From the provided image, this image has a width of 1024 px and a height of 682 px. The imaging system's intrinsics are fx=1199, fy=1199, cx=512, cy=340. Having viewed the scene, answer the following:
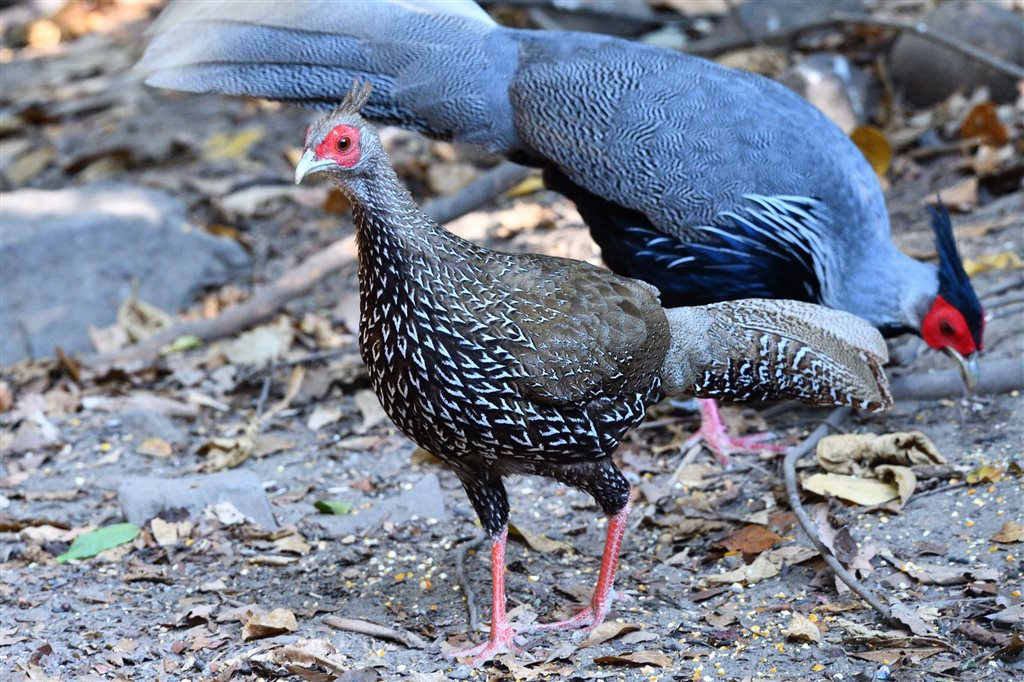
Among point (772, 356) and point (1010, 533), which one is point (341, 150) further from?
point (1010, 533)

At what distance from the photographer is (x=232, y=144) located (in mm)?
8562

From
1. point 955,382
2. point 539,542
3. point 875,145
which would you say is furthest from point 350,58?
point 875,145

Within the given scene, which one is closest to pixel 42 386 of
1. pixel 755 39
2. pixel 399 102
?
pixel 399 102

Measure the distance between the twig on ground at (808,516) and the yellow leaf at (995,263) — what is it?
1.24 m

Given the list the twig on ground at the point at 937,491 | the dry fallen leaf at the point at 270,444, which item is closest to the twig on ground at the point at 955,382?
the twig on ground at the point at 937,491

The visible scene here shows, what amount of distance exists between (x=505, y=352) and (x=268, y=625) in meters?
1.12

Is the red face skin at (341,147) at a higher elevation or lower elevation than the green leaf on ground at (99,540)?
higher

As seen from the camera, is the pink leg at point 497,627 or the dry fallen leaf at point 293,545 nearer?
the pink leg at point 497,627

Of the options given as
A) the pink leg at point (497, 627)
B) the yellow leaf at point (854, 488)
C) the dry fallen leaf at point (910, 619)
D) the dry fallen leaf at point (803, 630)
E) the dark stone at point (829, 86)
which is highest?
the dark stone at point (829, 86)

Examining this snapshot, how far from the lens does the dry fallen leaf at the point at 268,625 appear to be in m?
3.67

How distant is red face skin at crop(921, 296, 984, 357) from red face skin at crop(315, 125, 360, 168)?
8.44 ft

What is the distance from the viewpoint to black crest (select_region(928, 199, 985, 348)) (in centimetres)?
470

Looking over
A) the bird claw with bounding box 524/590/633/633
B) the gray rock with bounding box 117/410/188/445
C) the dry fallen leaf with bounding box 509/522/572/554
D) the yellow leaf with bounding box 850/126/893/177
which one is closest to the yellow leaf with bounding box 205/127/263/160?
the gray rock with bounding box 117/410/188/445

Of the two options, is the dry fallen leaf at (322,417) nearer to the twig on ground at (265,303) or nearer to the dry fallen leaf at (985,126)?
the twig on ground at (265,303)
